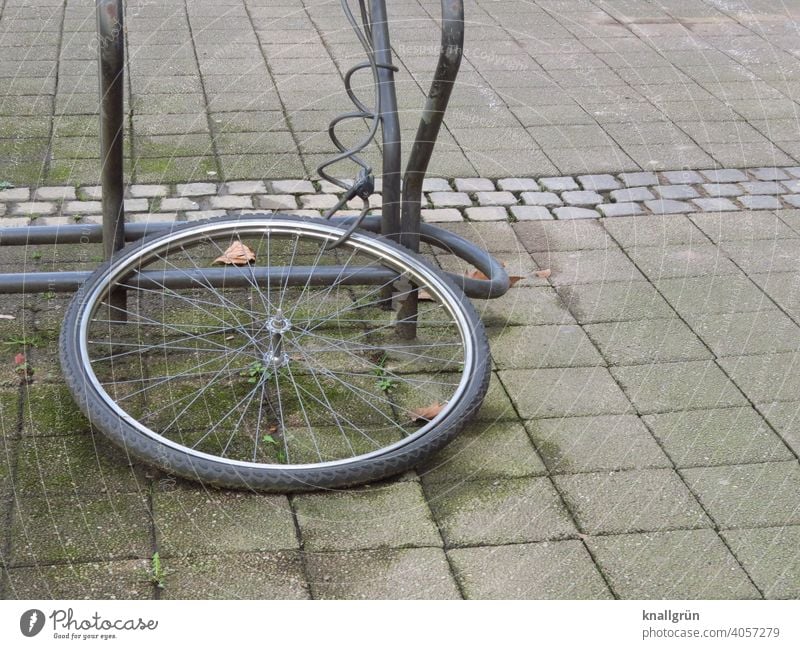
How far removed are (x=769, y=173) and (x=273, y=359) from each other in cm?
298

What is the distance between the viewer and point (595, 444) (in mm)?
3232

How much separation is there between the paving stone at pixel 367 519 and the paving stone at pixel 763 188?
2.77m

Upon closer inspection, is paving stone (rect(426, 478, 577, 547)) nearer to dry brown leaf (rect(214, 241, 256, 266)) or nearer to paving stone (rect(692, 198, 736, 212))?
dry brown leaf (rect(214, 241, 256, 266))

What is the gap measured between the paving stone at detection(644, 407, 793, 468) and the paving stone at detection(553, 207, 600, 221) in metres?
1.51

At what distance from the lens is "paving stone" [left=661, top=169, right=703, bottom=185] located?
5.12 m

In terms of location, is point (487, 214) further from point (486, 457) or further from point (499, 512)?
point (499, 512)

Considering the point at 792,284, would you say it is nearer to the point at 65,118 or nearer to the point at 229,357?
the point at 229,357

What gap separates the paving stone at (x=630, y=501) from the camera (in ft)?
9.57

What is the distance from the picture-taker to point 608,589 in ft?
8.81

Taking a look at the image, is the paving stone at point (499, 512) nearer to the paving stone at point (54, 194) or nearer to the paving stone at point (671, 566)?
the paving stone at point (671, 566)

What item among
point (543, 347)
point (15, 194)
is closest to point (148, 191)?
point (15, 194)

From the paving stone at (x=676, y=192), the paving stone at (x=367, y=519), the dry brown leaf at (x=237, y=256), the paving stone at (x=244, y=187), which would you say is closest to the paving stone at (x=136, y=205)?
the paving stone at (x=244, y=187)

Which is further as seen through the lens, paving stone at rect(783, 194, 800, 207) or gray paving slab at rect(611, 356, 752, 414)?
paving stone at rect(783, 194, 800, 207)

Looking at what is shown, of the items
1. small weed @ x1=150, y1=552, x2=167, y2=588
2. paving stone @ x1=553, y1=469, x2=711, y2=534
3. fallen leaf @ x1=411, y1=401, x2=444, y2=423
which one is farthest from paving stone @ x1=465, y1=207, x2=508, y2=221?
small weed @ x1=150, y1=552, x2=167, y2=588
